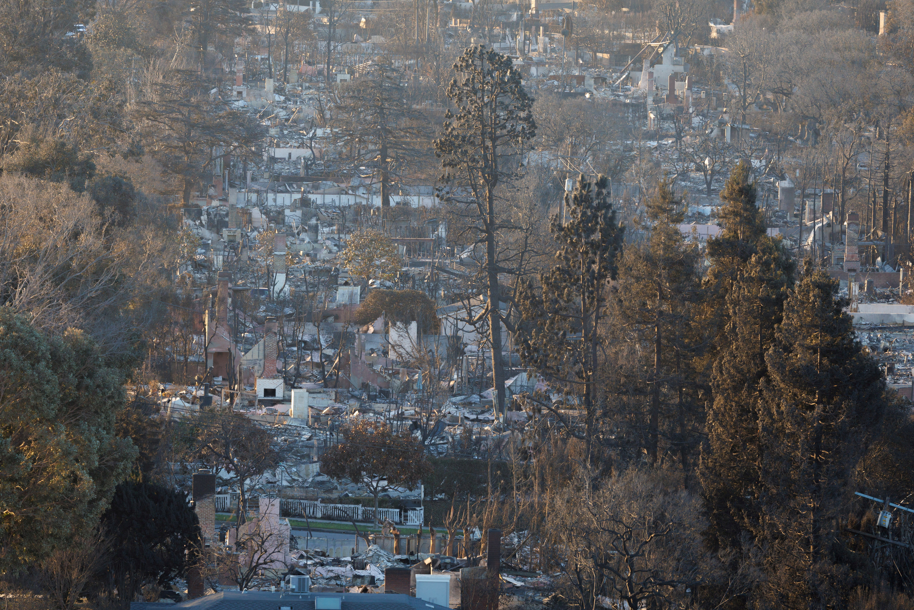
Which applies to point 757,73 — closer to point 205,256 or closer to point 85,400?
point 205,256

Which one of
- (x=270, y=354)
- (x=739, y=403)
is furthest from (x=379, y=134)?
(x=739, y=403)

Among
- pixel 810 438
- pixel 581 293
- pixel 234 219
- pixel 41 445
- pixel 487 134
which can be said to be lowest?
pixel 810 438

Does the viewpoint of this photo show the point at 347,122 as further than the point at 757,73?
No

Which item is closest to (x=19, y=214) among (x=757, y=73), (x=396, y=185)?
(x=396, y=185)

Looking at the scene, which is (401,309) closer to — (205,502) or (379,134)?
(205,502)

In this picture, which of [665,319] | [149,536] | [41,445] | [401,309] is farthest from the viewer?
[401,309]

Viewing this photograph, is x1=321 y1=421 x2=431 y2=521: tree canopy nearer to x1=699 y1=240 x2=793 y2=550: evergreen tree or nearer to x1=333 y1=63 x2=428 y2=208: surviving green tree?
x1=699 y1=240 x2=793 y2=550: evergreen tree
